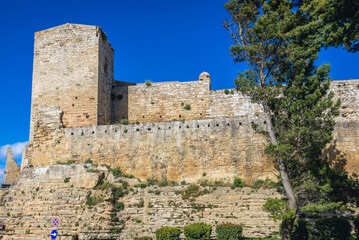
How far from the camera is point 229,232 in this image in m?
12.9

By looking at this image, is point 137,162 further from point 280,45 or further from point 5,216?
point 280,45

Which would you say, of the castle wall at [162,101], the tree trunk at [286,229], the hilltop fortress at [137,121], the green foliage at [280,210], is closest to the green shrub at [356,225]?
the tree trunk at [286,229]

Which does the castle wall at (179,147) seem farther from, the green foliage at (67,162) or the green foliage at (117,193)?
the green foliage at (117,193)

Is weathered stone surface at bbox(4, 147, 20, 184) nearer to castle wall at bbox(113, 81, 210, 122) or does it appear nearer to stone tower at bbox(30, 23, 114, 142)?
stone tower at bbox(30, 23, 114, 142)

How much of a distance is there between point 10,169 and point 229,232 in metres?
15.4

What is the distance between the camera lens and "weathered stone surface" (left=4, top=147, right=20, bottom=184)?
22298 millimetres

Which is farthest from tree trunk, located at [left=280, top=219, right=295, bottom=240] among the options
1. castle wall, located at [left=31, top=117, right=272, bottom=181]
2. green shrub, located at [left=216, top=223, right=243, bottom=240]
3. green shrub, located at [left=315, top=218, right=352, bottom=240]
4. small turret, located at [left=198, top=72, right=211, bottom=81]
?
small turret, located at [left=198, top=72, right=211, bottom=81]

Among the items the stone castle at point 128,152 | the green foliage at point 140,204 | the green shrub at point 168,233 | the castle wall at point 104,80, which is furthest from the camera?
the castle wall at point 104,80

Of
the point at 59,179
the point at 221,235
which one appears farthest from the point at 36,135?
the point at 221,235

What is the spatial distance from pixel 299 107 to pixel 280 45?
239 centimetres

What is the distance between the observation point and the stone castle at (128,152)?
1497 centimetres

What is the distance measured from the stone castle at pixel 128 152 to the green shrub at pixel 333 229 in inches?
67.2

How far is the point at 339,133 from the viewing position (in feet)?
53.2

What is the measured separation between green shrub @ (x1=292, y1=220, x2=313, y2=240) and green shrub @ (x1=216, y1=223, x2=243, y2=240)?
181cm
